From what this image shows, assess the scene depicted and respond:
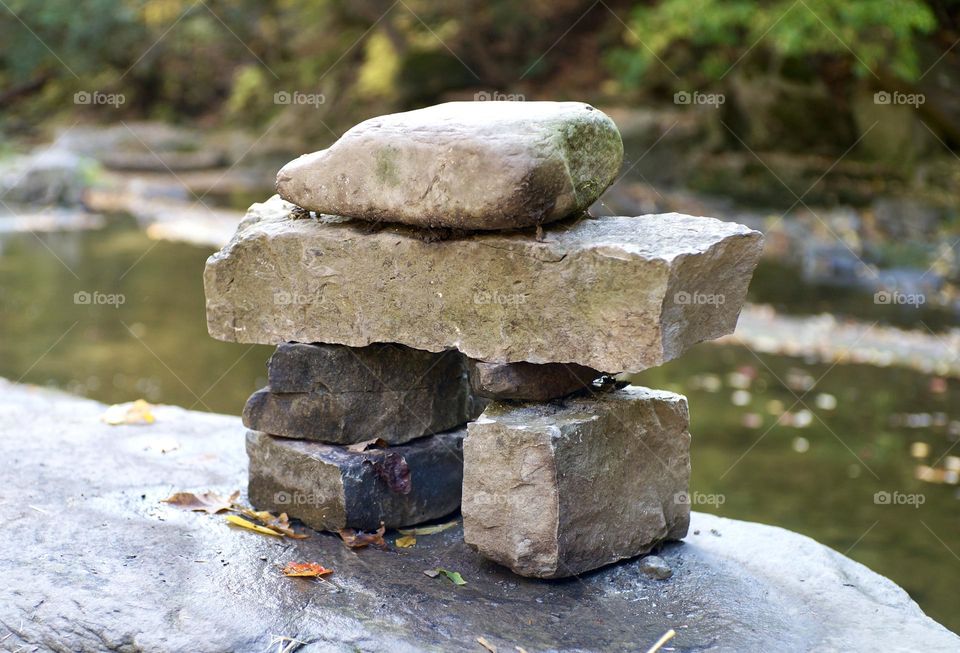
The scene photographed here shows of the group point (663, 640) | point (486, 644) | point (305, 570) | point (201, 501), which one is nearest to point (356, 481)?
point (305, 570)

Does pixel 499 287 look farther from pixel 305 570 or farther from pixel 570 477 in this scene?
pixel 305 570

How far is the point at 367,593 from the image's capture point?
10.9ft

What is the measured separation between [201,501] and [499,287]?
1.61 m

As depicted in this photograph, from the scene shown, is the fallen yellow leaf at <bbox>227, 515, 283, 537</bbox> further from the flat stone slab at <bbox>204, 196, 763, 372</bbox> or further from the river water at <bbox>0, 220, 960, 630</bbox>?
the river water at <bbox>0, 220, 960, 630</bbox>

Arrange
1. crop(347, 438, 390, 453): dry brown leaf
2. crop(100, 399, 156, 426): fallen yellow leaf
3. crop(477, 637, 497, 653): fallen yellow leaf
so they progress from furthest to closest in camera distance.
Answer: crop(100, 399, 156, 426): fallen yellow leaf, crop(347, 438, 390, 453): dry brown leaf, crop(477, 637, 497, 653): fallen yellow leaf

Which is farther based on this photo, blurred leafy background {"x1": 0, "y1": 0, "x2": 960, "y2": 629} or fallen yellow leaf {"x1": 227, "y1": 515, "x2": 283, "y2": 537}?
blurred leafy background {"x1": 0, "y1": 0, "x2": 960, "y2": 629}

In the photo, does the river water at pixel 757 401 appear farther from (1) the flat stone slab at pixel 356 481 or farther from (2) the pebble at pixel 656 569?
(1) the flat stone slab at pixel 356 481

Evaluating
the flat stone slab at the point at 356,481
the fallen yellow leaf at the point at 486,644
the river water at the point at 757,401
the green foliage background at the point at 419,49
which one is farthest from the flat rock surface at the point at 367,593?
the green foliage background at the point at 419,49

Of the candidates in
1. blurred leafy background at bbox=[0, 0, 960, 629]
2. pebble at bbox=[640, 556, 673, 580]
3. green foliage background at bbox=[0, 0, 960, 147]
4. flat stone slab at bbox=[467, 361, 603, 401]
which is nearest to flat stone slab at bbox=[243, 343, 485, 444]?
flat stone slab at bbox=[467, 361, 603, 401]

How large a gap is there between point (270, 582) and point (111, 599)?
50 cm

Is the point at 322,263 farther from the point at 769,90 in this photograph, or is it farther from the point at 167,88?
the point at 167,88

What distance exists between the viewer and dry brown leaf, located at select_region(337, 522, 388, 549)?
3703 millimetres

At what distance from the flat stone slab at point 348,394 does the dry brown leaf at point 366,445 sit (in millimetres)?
21

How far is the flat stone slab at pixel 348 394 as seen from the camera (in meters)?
3.82
